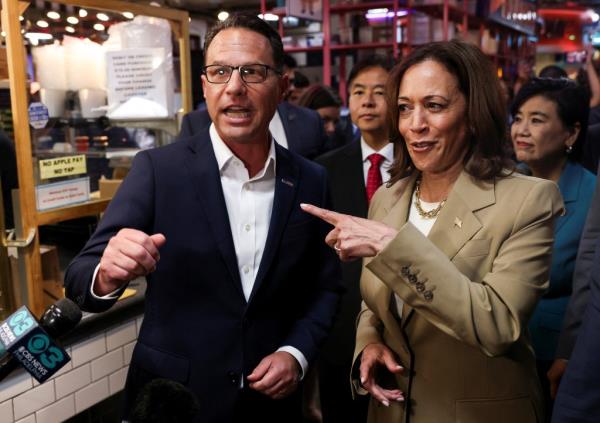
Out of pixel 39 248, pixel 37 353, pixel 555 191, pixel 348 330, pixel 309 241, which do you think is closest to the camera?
pixel 37 353

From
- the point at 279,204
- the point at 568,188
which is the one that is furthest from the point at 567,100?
the point at 279,204

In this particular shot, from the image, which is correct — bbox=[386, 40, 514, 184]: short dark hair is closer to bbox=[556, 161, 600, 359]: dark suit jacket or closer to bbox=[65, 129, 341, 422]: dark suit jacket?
bbox=[556, 161, 600, 359]: dark suit jacket

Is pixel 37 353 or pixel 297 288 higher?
pixel 37 353

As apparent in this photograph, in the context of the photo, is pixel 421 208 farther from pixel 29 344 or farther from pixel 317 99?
pixel 317 99

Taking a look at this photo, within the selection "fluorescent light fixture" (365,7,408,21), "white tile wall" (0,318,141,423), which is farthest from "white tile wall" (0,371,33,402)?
"fluorescent light fixture" (365,7,408,21)

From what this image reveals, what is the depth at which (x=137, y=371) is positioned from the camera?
175 cm

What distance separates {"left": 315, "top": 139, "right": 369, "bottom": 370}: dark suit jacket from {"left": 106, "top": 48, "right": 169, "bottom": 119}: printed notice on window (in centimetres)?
102

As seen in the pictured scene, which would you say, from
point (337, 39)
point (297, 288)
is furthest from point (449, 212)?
point (337, 39)

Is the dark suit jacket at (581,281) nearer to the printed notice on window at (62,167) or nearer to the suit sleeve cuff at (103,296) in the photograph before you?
the suit sleeve cuff at (103,296)

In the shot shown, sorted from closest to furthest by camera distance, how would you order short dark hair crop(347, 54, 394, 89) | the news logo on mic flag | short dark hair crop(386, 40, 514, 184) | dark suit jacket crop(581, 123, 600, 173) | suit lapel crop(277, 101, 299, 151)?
the news logo on mic flag
short dark hair crop(386, 40, 514, 184)
short dark hair crop(347, 54, 394, 89)
suit lapel crop(277, 101, 299, 151)
dark suit jacket crop(581, 123, 600, 173)

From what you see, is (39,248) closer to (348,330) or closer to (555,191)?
(348,330)

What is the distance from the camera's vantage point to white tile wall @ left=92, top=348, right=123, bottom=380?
8.77 feet

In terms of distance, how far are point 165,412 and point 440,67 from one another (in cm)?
114

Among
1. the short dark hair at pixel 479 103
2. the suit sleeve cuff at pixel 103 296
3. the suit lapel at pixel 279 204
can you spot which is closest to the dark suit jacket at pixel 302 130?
the suit lapel at pixel 279 204
